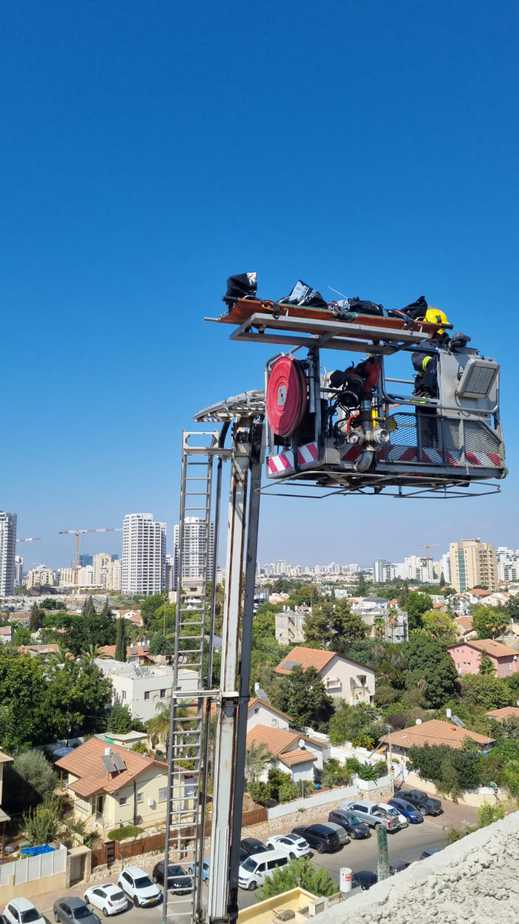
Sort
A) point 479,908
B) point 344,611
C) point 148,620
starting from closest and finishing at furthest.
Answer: point 479,908, point 344,611, point 148,620

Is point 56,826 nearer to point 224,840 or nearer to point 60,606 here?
point 224,840

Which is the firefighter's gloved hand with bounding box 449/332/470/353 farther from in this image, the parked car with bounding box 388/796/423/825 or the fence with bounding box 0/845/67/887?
the parked car with bounding box 388/796/423/825

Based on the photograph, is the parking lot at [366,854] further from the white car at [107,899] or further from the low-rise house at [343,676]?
the low-rise house at [343,676]

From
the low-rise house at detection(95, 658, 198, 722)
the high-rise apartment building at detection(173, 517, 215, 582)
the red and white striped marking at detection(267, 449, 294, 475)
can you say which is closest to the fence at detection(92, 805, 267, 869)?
the low-rise house at detection(95, 658, 198, 722)

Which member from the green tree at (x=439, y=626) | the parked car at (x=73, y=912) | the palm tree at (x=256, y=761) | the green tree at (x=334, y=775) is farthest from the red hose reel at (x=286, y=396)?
the green tree at (x=439, y=626)

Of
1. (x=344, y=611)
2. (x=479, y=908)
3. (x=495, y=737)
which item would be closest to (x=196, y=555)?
(x=479, y=908)
